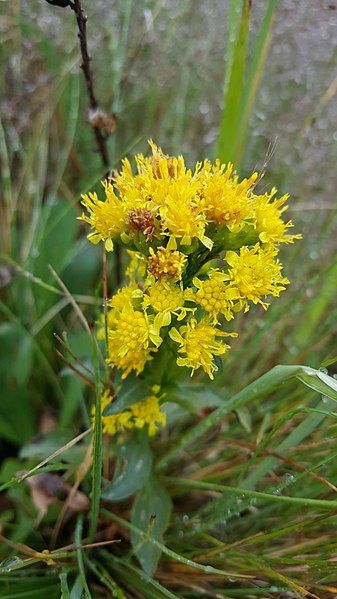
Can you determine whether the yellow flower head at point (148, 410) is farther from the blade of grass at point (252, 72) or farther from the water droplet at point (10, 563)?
the blade of grass at point (252, 72)

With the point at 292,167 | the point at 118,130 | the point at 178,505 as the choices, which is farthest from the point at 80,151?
the point at 178,505

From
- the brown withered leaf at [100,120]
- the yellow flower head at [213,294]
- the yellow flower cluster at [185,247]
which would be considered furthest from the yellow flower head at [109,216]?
the brown withered leaf at [100,120]

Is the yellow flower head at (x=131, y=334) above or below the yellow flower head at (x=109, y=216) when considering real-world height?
below

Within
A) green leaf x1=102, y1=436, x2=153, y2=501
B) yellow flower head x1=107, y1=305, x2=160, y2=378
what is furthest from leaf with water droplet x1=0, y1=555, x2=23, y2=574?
yellow flower head x1=107, y1=305, x2=160, y2=378

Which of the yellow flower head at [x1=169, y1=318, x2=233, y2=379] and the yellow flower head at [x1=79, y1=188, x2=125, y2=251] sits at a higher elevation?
the yellow flower head at [x1=79, y1=188, x2=125, y2=251]

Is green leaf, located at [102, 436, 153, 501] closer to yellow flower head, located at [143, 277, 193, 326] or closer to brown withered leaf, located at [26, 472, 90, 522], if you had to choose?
brown withered leaf, located at [26, 472, 90, 522]

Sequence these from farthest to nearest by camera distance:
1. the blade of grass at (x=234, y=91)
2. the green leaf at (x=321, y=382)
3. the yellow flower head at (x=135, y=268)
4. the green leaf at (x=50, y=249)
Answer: the green leaf at (x=50, y=249) → the blade of grass at (x=234, y=91) → the yellow flower head at (x=135, y=268) → the green leaf at (x=321, y=382)

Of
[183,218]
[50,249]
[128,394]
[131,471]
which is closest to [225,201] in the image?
[183,218]
